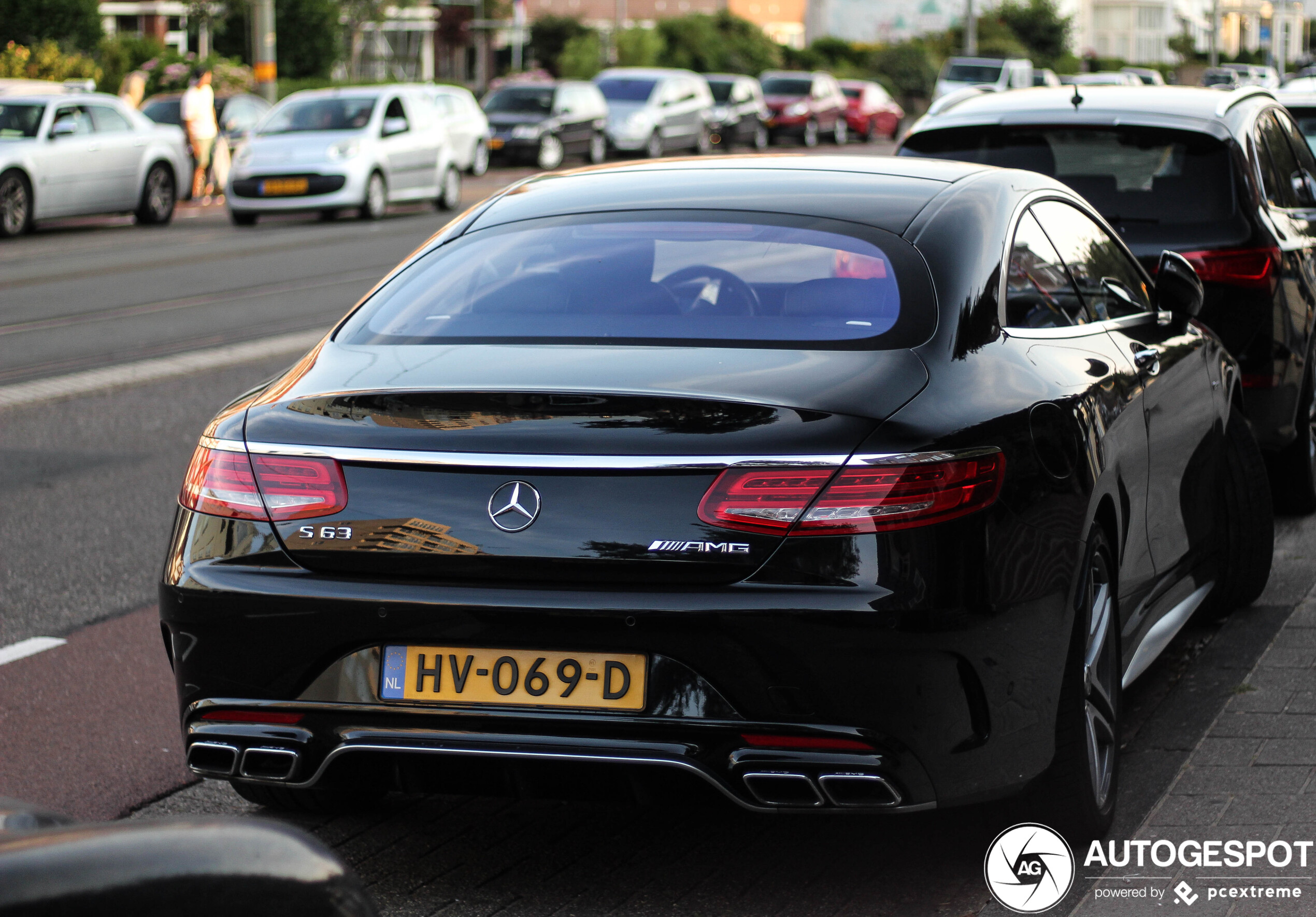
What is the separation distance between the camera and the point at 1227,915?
3574 mm

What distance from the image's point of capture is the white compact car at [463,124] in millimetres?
29188

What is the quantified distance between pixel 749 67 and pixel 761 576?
224 ft

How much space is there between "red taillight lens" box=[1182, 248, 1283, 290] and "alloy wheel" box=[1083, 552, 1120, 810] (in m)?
3.04

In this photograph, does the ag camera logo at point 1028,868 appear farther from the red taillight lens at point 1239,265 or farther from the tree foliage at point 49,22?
the tree foliage at point 49,22

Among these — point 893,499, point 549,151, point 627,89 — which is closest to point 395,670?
point 893,499

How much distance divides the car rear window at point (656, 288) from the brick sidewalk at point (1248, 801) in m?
1.20

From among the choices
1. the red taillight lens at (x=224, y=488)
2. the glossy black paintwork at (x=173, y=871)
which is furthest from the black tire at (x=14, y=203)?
the glossy black paintwork at (x=173, y=871)

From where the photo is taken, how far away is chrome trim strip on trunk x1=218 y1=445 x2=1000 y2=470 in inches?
130

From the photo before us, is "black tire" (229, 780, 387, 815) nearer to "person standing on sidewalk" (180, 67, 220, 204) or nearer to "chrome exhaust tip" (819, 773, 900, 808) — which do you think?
"chrome exhaust tip" (819, 773, 900, 808)

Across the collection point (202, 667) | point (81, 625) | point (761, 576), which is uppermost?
point (761, 576)

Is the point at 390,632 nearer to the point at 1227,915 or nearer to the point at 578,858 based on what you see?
the point at 578,858

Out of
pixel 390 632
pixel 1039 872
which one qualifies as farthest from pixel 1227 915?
pixel 390 632

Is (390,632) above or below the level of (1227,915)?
above

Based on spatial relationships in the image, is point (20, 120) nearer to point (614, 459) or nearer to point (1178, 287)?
point (1178, 287)
